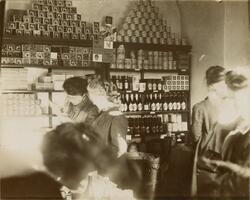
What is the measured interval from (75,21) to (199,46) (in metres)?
1.15

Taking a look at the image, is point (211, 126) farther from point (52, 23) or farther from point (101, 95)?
point (52, 23)

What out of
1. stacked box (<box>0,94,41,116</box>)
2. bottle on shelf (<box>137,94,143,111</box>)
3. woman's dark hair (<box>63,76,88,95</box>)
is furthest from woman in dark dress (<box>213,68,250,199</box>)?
stacked box (<box>0,94,41,116</box>)

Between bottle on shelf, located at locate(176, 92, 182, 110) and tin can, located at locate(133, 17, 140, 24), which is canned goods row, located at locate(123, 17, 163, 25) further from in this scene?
bottle on shelf, located at locate(176, 92, 182, 110)

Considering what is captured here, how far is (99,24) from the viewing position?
3928 millimetres

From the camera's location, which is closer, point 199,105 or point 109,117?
point 109,117

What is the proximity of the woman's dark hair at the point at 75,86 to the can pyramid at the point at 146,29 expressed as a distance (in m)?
0.60

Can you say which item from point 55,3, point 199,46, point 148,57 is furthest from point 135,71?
point 55,3

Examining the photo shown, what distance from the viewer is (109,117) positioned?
3.76m

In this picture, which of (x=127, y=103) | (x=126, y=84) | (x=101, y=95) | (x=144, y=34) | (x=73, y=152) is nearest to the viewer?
(x=73, y=152)

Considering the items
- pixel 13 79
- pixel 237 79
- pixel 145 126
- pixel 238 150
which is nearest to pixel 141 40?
pixel 145 126

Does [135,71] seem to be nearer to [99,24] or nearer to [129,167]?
[99,24]

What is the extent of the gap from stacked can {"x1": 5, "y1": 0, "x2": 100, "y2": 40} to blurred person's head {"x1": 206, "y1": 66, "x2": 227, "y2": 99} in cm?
102

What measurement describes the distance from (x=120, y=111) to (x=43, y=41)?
0.96 meters

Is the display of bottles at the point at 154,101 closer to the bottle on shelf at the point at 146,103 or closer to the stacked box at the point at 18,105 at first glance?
the bottle on shelf at the point at 146,103
